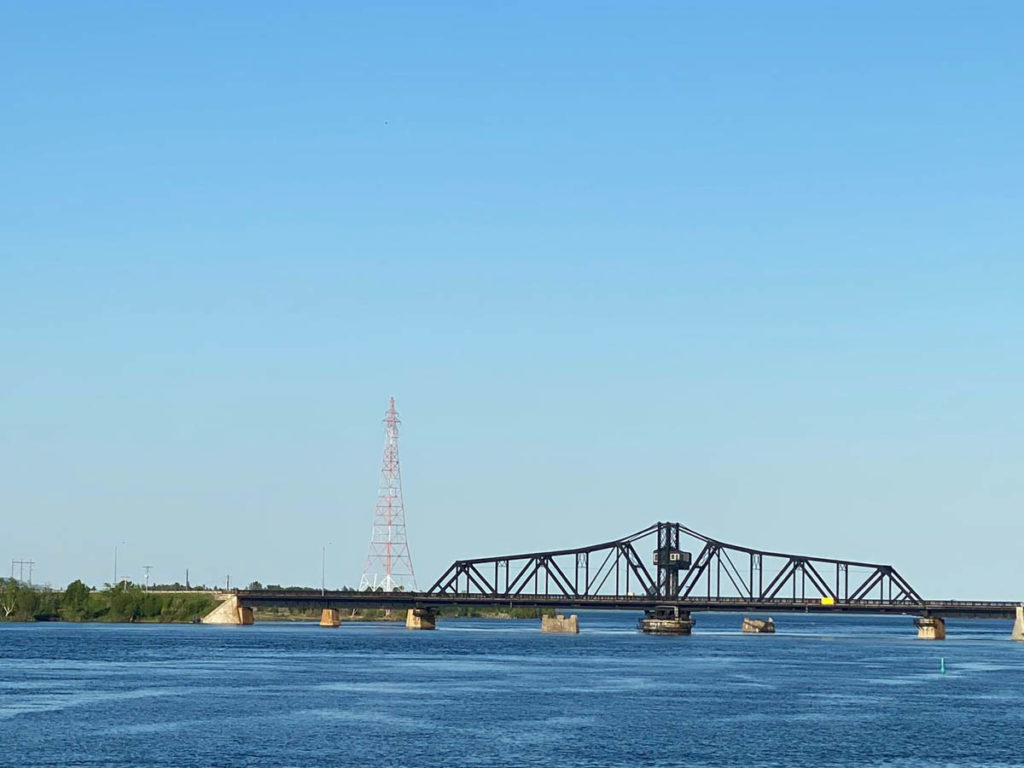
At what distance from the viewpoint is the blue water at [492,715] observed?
91.9 metres

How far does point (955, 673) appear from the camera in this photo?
182 m

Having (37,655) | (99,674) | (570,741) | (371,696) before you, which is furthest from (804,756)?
(37,655)

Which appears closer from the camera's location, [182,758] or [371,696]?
[182,758]

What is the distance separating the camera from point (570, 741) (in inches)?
3903

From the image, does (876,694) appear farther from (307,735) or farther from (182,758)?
(182,758)

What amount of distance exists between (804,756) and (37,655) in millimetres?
121592

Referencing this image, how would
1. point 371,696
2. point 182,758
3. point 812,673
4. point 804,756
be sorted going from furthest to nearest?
point 812,673 < point 371,696 < point 804,756 < point 182,758

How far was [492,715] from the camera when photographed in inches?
4528

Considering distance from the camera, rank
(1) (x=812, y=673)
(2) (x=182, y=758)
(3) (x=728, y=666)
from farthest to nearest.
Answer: (3) (x=728, y=666), (1) (x=812, y=673), (2) (x=182, y=758)

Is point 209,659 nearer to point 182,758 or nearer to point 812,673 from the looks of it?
point 812,673

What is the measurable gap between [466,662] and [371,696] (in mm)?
58761

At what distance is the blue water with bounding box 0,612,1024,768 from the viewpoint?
91938 millimetres

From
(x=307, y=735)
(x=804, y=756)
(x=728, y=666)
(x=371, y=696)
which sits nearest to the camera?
(x=804, y=756)

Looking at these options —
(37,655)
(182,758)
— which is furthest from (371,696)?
(37,655)
